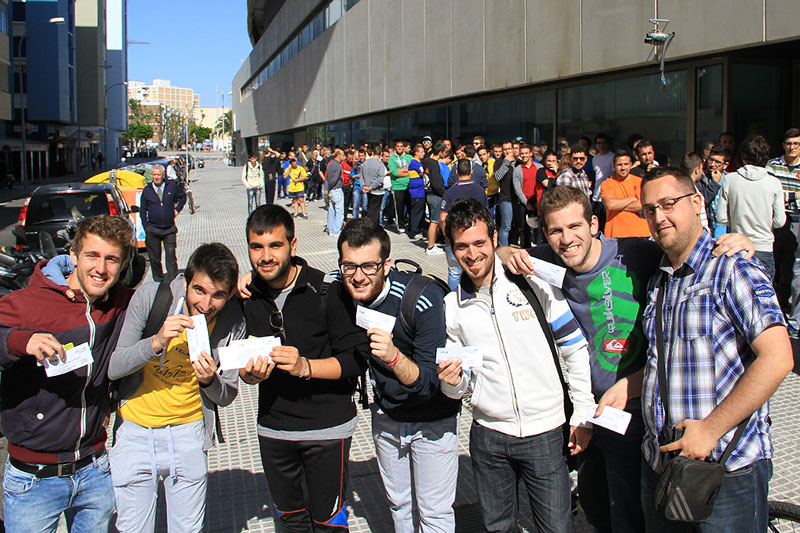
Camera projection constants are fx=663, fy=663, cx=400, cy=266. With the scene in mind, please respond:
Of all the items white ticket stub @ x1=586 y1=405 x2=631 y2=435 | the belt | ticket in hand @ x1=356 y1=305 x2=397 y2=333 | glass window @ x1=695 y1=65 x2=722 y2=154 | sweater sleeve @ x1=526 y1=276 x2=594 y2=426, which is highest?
glass window @ x1=695 y1=65 x2=722 y2=154

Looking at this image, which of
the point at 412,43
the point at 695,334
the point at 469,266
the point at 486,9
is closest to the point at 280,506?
the point at 469,266

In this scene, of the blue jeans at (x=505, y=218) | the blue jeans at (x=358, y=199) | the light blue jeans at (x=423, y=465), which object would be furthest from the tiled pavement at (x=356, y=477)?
the blue jeans at (x=358, y=199)

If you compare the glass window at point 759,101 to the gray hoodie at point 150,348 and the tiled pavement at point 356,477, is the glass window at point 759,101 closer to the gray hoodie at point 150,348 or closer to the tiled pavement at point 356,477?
the tiled pavement at point 356,477

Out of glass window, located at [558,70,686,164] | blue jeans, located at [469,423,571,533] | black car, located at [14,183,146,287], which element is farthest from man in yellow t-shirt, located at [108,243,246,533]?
glass window, located at [558,70,686,164]

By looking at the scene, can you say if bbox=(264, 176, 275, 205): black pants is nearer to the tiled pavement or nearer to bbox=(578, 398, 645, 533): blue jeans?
the tiled pavement

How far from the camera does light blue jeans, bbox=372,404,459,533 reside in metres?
3.21

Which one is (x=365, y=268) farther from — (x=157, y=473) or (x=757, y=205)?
(x=757, y=205)

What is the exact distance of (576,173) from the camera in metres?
9.93

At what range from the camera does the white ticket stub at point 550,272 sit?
9.76 feet

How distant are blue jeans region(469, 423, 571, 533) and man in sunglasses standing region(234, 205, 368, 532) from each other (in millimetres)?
680

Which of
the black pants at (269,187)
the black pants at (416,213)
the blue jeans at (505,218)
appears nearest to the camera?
the blue jeans at (505,218)

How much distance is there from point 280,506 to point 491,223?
173 cm

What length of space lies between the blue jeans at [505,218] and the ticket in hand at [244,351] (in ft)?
33.4

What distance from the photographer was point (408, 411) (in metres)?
3.19
